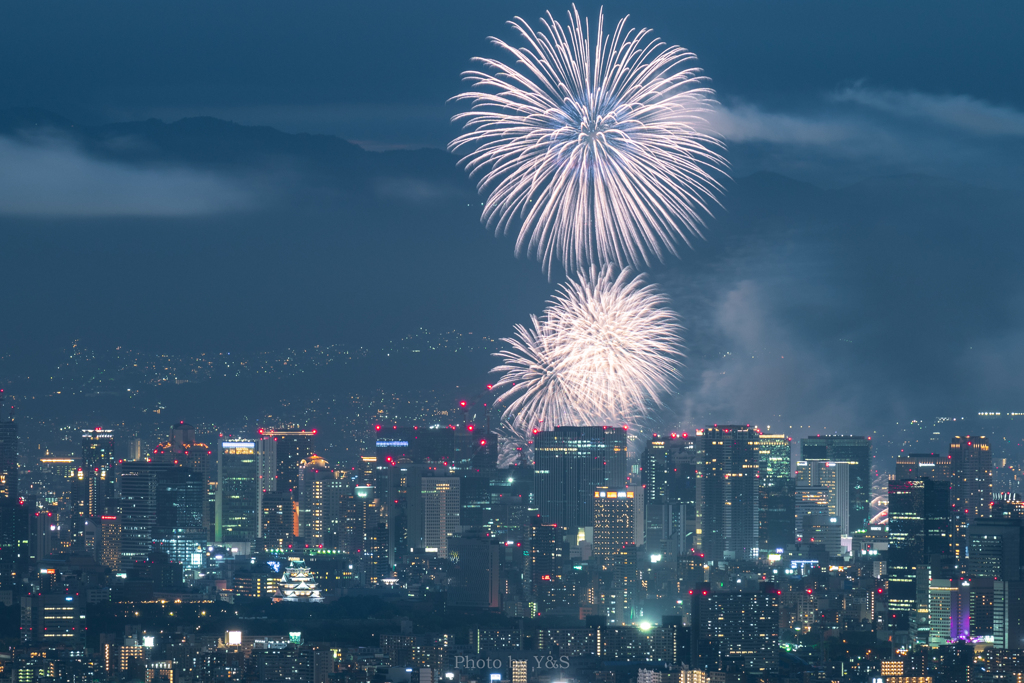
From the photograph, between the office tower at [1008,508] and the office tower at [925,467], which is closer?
the office tower at [1008,508]

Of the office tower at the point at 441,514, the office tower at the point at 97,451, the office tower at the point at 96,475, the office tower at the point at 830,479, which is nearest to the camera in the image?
the office tower at the point at 441,514

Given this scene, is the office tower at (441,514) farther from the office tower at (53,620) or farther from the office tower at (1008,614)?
the office tower at (1008,614)

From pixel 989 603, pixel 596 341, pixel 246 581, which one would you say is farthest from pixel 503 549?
pixel 596 341

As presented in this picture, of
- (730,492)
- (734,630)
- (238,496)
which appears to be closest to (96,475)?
(238,496)

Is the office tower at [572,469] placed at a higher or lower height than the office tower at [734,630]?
higher

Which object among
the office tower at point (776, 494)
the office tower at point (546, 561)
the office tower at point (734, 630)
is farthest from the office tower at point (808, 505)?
the office tower at point (734, 630)

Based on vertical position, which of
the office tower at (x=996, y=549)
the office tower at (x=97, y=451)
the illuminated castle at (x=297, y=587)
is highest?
the office tower at (x=97, y=451)

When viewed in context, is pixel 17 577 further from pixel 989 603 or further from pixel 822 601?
pixel 989 603

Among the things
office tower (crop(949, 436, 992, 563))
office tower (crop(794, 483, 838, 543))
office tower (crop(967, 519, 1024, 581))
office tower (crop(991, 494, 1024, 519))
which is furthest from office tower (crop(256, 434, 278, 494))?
office tower (crop(967, 519, 1024, 581))
